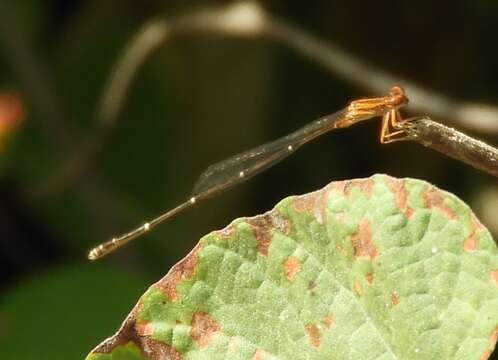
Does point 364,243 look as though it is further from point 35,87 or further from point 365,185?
point 35,87

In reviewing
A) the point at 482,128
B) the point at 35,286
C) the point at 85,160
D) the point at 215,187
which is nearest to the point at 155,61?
the point at 85,160

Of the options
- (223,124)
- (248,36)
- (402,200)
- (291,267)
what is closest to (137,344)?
(291,267)

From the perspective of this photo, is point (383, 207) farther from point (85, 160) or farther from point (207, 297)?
point (85, 160)

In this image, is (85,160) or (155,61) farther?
(155,61)

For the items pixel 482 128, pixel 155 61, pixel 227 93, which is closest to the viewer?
pixel 482 128

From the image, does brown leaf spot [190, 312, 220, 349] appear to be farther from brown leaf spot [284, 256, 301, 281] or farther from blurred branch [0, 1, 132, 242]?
blurred branch [0, 1, 132, 242]

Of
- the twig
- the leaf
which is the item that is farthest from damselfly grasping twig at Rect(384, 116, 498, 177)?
the leaf
